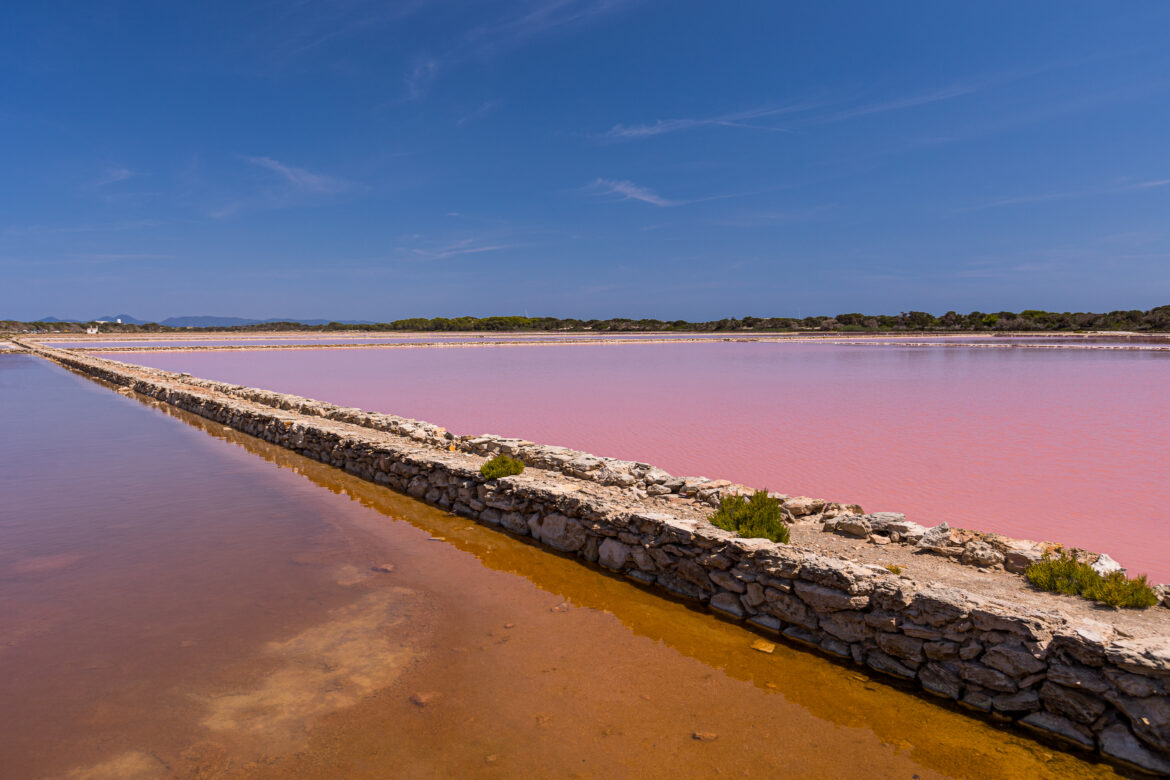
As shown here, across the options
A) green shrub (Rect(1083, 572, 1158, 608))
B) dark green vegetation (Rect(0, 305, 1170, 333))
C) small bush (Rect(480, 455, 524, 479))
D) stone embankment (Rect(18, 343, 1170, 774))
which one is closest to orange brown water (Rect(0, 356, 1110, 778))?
stone embankment (Rect(18, 343, 1170, 774))

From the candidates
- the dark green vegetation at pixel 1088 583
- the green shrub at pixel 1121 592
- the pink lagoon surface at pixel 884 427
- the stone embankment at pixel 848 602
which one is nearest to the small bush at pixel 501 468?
the stone embankment at pixel 848 602

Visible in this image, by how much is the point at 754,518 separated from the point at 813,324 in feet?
386

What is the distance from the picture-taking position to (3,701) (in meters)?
4.14

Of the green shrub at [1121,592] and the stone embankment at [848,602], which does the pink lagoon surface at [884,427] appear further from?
the stone embankment at [848,602]

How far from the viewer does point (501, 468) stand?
8.15 meters

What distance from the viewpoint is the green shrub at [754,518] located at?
5.59m

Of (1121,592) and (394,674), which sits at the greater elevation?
A: (1121,592)

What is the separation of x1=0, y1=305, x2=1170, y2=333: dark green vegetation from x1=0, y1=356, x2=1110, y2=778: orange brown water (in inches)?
3740

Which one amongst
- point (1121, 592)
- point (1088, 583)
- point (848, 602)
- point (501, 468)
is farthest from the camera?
point (501, 468)

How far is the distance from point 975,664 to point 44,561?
8.30 metres

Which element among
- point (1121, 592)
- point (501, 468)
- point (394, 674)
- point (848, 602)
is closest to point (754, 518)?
point (848, 602)

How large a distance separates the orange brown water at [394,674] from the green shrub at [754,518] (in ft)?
2.83

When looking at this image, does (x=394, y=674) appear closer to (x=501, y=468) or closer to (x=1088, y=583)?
(x=501, y=468)

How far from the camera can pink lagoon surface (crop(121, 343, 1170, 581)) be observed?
7695mm
